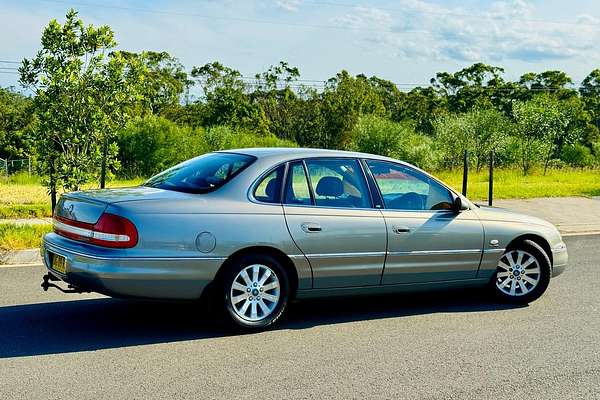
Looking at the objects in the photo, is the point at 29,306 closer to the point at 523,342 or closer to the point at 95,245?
the point at 95,245

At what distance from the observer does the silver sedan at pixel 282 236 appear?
588cm

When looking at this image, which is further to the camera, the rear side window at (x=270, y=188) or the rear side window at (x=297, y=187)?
the rear side window at (x=297, y=187)

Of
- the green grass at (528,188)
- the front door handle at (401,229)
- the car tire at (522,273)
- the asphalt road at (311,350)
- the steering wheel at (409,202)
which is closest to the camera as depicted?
the asphalt road at (311,350)

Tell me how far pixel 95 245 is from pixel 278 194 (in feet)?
5.33

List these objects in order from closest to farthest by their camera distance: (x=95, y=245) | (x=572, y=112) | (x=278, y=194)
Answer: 1. (x=95, y=245)
2. (x=278, y=194)
3. (x=572, y=112)

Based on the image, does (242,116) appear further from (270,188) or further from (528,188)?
(270,188)

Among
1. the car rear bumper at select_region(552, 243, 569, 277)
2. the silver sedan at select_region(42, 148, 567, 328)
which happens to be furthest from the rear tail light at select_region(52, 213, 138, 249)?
the car rear bumper at select_region(552, 243, 569, 277)

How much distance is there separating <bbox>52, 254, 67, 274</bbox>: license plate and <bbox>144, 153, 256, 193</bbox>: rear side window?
3.66 feet

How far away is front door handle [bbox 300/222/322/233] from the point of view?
6449 mm

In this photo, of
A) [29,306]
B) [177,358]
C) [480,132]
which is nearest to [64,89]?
[29,306]

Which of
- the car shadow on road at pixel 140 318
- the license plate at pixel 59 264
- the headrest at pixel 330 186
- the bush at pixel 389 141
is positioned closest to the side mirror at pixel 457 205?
the car shadow on road at pixel 140 318

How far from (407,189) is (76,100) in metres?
7.42

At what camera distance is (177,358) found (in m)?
5.55

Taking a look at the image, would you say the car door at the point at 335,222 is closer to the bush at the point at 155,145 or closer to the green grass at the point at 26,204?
the green grass at the point at 26,204
